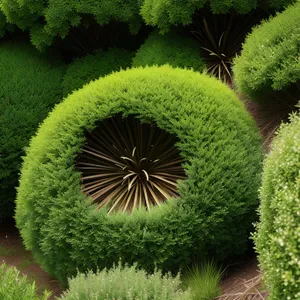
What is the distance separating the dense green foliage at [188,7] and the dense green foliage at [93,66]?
4.40 ft

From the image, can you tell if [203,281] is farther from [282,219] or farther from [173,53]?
[173,53]

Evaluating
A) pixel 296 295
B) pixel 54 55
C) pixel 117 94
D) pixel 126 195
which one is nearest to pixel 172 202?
pixel 126 195

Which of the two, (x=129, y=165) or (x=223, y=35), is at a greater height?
(x=223, y=35)

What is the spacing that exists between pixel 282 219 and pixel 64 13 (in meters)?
4.91

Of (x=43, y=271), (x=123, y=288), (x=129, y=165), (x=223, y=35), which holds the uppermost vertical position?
(x=223, y=35)

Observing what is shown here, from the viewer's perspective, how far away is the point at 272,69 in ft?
18.9

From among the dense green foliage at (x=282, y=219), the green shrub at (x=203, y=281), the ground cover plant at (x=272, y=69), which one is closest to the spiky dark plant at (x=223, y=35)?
the ground cover plant at (x=272, y=69)

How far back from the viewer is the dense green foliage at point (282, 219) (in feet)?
11.2

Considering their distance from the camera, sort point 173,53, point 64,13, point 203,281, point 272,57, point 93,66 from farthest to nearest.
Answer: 1. point 93,66
2. point 64,13
3. point 173,53
4. point 272,57
5. point 203,281

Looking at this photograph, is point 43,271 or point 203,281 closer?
point 203,281

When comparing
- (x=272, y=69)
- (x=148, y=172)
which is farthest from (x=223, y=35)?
(x=148, y=172)

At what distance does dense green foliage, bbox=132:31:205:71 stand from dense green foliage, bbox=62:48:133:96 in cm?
78

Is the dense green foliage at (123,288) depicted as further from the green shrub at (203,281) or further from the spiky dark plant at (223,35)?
the spiky dark plant at (223,35)

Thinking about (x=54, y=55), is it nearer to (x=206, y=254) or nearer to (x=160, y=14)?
(x=160, y=14)
